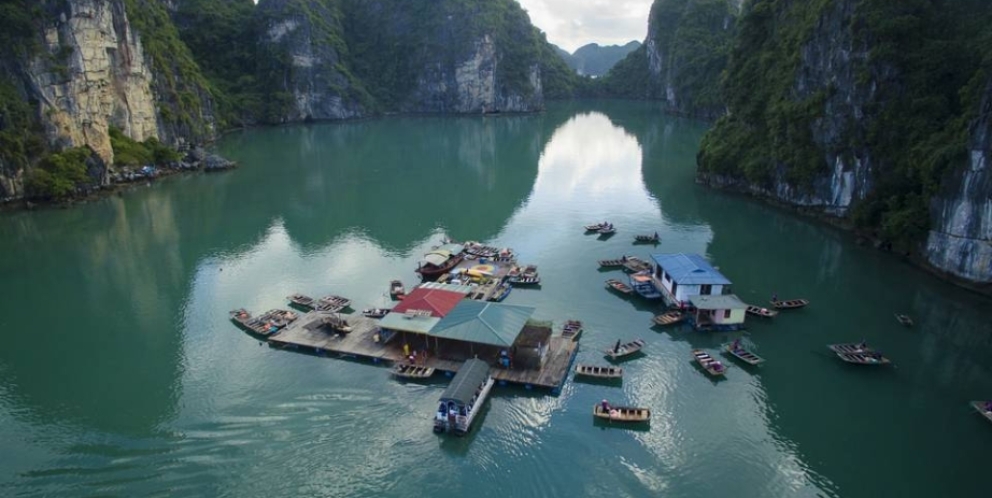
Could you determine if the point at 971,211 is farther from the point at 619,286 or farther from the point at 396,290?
the point at 396,290

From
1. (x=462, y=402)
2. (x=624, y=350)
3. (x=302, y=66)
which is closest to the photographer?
(x=462, y=402)

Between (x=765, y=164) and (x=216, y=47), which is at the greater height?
(x=216, y=47)

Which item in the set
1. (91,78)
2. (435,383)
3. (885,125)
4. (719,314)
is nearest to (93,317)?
(435,383)

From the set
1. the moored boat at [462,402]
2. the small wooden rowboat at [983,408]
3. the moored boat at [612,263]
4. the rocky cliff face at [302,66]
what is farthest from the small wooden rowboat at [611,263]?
the rocky cliff face at [302,66]

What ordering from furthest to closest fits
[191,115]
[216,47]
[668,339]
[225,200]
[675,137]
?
[216,47], [675,137], [191,115], [225,200], [668,339]

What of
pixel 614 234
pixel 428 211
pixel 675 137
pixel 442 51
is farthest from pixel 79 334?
pixel 442 51

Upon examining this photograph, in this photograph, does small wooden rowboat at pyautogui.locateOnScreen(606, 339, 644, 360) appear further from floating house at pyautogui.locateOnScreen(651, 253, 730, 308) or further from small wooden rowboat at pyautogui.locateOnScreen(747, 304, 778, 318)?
small wooden rowboat at pyautogui.locateOnScreen(747, 304, 778, 318)

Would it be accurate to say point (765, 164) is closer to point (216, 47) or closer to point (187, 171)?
point (187, 171)
